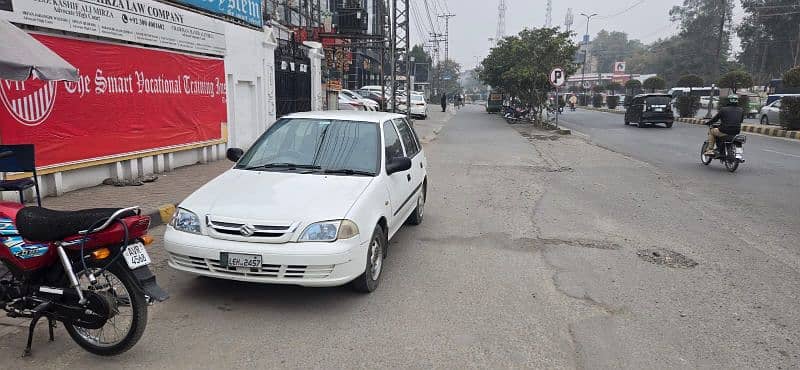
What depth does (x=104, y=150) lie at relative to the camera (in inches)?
336

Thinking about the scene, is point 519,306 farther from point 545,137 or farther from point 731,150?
point 545,137

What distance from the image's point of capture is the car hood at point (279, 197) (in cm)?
432

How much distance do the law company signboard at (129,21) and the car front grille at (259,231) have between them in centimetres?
499

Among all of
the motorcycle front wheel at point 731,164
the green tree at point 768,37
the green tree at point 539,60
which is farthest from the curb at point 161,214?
the green tree at point 768,37

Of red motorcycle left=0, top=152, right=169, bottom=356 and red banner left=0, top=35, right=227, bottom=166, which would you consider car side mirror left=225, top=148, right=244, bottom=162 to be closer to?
red motorcycle left=0, top=152, right=169, bottom=356

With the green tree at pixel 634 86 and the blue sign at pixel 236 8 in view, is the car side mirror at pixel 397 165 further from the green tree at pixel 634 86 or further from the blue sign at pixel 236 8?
the green tree at pixel 634 86

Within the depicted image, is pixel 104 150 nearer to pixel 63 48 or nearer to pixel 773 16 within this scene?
pixel 63 48

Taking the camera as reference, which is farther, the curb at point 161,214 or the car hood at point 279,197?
the curb at point 161,214

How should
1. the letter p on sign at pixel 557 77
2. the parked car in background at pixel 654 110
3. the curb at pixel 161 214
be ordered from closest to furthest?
the curb at pixel 161 214
the letter p on sign at pixel 557 77
the parked car in background at pixel 654 110

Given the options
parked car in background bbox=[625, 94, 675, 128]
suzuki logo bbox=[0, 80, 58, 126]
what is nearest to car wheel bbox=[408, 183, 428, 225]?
suzuki logo bbox=[0, 80, 58, 126]

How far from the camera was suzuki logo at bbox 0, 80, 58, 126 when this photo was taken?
270 inches

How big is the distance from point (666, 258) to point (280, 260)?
13.8ft

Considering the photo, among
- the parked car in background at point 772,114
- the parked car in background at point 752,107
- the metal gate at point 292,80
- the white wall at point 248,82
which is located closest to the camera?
the white wall at point 248,82

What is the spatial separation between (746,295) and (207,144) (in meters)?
9.75
